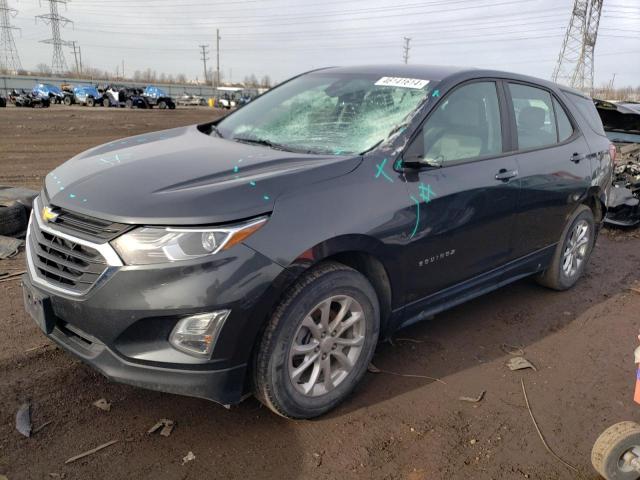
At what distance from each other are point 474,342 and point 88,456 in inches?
102

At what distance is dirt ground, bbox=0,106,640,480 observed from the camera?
8.07 ft

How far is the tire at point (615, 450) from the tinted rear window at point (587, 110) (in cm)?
311

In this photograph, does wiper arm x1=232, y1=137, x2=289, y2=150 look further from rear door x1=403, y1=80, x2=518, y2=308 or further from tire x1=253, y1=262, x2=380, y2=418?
tire x1=253, y1=262, x2=380, y2=418

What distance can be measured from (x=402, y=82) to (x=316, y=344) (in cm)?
179

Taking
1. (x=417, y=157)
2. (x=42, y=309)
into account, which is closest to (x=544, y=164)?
(x=417, y=157)

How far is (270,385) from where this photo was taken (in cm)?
251

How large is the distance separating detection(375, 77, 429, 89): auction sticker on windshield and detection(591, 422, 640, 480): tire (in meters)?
2.16

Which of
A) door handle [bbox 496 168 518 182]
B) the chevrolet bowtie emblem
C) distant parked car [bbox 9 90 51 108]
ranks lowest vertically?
distant parked car [bbox 9 90 51 108]

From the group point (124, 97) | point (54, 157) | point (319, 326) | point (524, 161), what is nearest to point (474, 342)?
point (524, 161)

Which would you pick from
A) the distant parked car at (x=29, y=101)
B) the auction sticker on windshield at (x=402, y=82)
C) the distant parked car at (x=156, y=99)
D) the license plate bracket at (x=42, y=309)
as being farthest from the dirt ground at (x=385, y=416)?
the distant parked car at (x=156, y=99)

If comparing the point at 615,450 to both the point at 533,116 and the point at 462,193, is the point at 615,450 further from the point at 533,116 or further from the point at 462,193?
the point at 533,116

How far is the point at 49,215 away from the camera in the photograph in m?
2.52

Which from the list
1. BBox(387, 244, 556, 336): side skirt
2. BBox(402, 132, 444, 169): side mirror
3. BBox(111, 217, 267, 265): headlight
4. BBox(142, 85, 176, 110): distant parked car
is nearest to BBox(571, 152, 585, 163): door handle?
BBox(387, 244, 556, 336): side skirt

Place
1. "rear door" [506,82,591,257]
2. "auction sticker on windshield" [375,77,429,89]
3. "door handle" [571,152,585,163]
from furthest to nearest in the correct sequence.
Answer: "door handle" [571,152,585,163]
"rear door" [506,82,591,257]
"auction sticker on windshield" [375,77,429,89]
